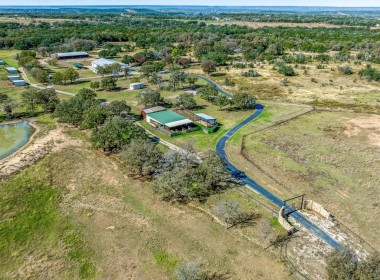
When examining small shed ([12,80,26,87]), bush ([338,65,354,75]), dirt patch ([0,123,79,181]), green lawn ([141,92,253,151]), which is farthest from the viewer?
bush ([338,65,354,75])

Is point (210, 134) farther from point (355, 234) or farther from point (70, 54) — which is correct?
point (70, 54)

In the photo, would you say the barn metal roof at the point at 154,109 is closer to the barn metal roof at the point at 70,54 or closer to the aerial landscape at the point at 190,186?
the aerial landscape at the point at 190,186

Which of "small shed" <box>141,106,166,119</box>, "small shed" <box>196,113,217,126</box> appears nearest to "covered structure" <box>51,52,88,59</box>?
"small shed" <box>141,106,166,119</box>

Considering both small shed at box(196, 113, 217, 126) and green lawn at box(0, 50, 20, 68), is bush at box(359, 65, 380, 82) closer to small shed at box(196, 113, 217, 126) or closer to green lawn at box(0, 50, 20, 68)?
small shed at box(196, 113, 217, 126)

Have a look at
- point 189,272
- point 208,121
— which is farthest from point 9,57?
point 189,272

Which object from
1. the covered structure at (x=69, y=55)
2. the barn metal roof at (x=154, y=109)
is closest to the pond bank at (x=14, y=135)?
the barn metal roof at (x=154, y=109)
